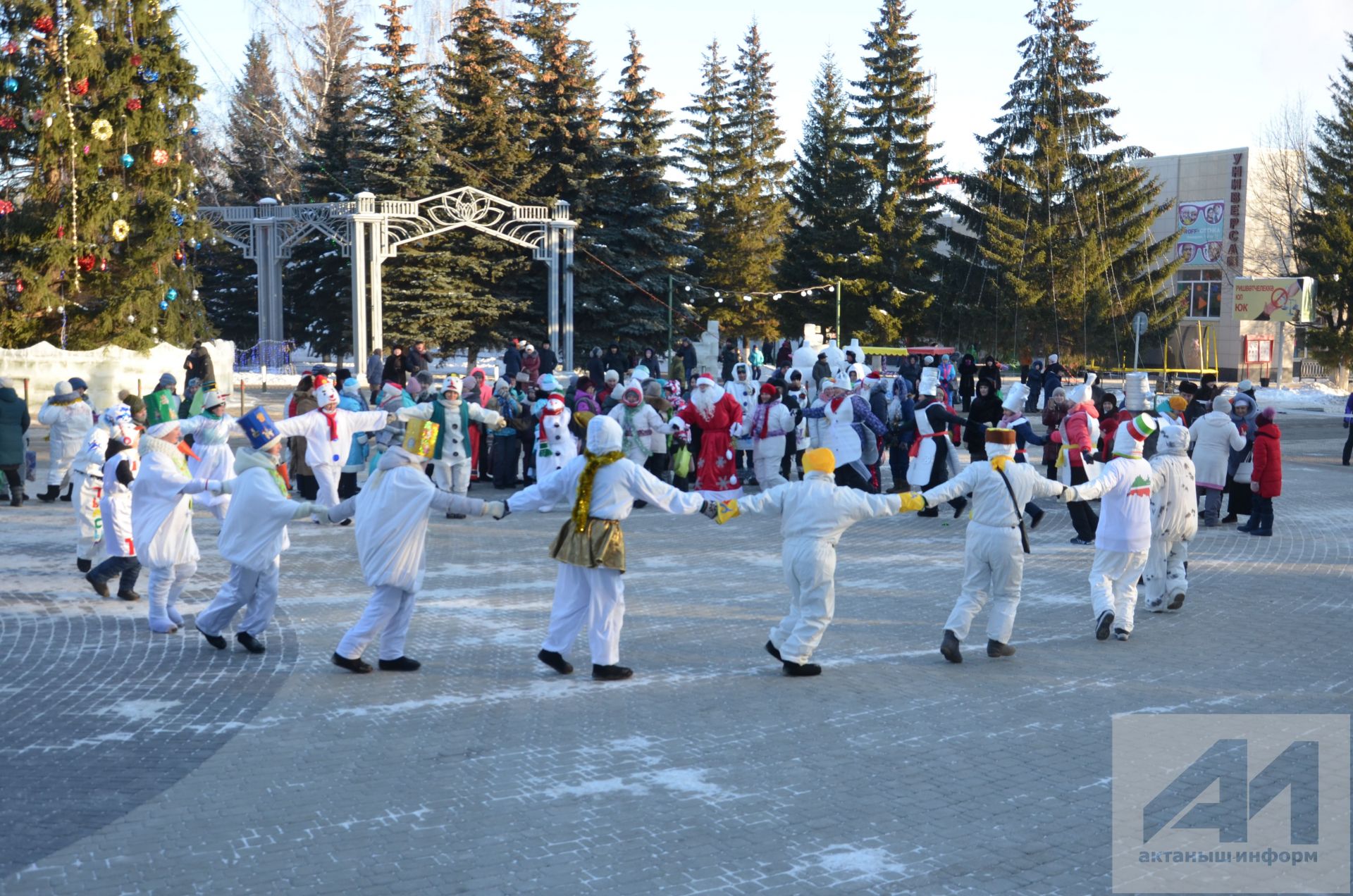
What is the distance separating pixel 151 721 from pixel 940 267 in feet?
154

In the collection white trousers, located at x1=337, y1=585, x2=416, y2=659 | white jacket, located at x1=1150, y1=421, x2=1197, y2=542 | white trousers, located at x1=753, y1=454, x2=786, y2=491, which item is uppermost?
white jacket, located at x1=1150, y1=421, x2=1197, y2=542

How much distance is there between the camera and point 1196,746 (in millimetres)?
7125

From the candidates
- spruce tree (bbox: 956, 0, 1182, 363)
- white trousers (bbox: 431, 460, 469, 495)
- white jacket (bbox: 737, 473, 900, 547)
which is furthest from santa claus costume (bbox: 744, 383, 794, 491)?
spruce tree (bbox: 956, 0, 1182, 363)

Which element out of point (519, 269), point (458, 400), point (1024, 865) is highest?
point (519, 269)

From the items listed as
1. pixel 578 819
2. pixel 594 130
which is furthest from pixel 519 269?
pixel 578 819

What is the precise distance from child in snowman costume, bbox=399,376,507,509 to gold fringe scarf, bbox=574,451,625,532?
6663 millimetres

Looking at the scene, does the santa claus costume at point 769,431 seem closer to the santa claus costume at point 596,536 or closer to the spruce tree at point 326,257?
the santa claus costume at point 596,536

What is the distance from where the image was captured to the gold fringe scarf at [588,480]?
8539 mm

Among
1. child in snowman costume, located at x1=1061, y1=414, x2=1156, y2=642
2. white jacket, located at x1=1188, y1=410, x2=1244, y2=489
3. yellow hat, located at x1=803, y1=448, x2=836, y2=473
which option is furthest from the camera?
white jacket, located at x1=1188, y1=410, x2=1244, y2=489

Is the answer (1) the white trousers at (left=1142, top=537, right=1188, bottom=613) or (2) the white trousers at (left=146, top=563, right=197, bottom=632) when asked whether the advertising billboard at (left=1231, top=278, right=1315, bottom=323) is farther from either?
(2) the white trousers at (left=146, top=563, right=197, bottom=632)

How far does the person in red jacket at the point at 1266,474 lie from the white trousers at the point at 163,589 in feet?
38.0

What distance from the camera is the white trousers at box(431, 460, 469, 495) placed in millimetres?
15594

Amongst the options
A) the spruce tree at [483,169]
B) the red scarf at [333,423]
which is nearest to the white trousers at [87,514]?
the red scarf at [333,423]

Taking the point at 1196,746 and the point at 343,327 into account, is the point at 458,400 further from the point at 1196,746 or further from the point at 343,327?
the point at 343,327
